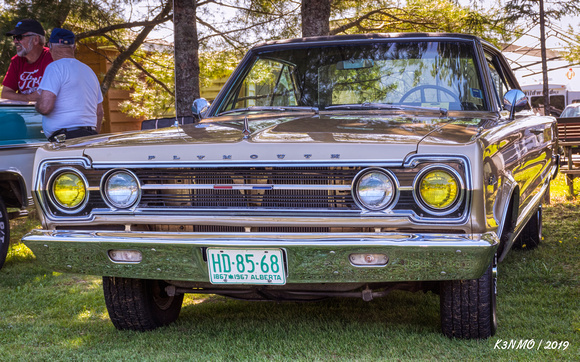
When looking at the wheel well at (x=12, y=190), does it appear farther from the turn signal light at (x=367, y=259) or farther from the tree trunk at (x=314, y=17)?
the tree trunk at (x=314, y=17)

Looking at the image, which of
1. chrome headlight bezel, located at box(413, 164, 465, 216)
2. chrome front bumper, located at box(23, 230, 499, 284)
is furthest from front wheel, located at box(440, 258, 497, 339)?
chrome headlight bezel, located at box(413, 164, 465, 216)

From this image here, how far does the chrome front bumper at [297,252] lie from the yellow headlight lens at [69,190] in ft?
0.50

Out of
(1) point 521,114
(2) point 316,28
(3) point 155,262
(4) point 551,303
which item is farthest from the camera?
(2) point 316,28

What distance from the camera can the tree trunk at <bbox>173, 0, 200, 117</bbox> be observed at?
779 cm

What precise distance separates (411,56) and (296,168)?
1.67 meters

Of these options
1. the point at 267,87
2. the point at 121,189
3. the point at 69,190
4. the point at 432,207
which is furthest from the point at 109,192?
the point at 267,87

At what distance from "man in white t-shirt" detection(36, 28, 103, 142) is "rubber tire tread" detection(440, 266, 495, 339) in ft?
10.9

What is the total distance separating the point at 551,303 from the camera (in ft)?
13.4

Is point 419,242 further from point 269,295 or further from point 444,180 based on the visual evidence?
point 269,295

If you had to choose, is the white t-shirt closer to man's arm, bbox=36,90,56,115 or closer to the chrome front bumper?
man's arm, bbox=36,90,56,115

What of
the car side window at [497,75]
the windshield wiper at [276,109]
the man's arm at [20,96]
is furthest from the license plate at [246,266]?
the man's arm at [20,96]

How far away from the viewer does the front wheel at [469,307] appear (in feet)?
10.0

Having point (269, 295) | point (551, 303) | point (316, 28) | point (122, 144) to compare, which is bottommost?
point (551, 303)

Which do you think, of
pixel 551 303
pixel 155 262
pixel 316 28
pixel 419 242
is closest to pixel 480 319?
pixel 419 242
